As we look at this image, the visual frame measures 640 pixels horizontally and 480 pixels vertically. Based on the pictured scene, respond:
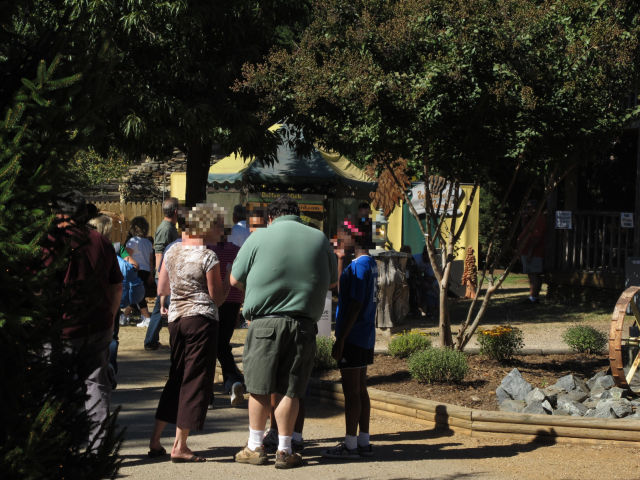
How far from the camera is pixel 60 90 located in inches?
108

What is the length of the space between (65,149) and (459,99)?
5.93 meters

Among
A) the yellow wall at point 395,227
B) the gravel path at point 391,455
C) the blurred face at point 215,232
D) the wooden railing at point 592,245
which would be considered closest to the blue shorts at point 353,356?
the gravel path at point 391,455

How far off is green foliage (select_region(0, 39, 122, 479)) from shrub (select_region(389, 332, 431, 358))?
22.2ft

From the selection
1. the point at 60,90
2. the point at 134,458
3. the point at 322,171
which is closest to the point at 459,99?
the point at 134,458

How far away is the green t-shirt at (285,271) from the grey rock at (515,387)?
8.51 ft

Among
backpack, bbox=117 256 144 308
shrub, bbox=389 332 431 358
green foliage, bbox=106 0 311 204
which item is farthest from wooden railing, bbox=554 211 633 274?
backpack, bbox=117 256 144 308

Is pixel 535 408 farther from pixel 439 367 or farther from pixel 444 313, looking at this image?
pixel 444 313

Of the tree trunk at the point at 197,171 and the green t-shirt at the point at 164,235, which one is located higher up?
the tree trunk at the point at 197,171

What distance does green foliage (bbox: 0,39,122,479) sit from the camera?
258cm

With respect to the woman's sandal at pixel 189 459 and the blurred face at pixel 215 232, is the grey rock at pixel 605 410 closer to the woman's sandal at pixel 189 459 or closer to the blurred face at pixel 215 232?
the woman's sandal at pixel 189 459

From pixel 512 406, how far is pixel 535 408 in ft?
0.87

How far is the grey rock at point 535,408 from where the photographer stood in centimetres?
709

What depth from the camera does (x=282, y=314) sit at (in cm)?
582

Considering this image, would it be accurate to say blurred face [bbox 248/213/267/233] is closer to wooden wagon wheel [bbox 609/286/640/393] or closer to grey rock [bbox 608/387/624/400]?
wooden wagon wheel [bbox 609/286/640/393]
